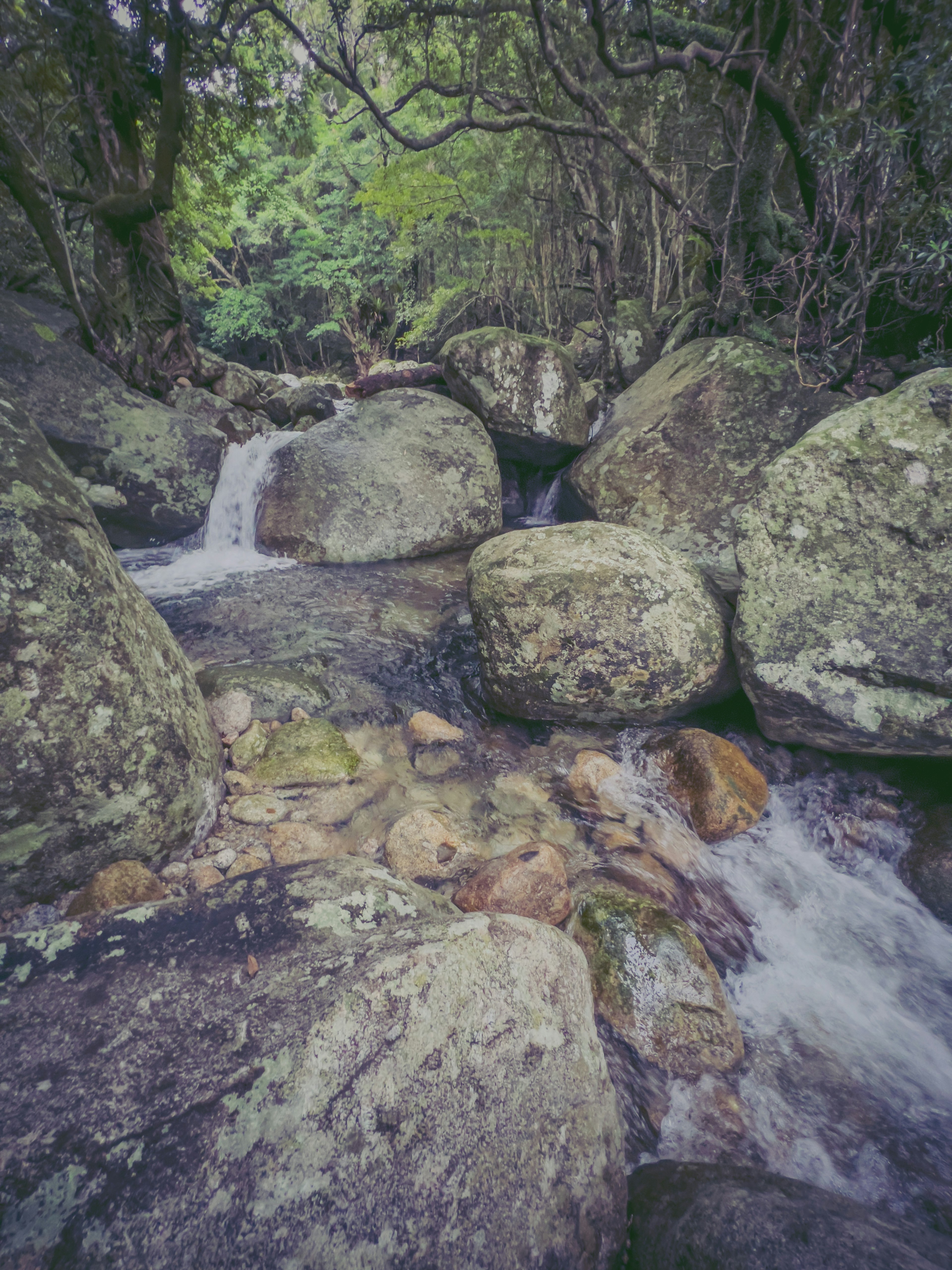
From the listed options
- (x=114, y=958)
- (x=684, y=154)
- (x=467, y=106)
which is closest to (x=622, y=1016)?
(x=114, y=958)

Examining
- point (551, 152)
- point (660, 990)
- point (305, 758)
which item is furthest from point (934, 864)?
point (551, 152)

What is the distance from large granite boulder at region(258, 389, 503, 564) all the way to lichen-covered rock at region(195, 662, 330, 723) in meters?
2.72

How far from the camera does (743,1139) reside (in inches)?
61.9

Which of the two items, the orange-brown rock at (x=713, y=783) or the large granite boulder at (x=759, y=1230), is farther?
the orange-brown rock at (x=713, y=783)

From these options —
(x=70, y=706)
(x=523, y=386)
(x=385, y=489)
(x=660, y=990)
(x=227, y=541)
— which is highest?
(x=523, y=386)

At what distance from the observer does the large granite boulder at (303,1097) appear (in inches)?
35.1

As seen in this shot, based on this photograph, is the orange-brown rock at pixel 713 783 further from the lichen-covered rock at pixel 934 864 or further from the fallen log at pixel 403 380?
the fallen log at pixel 403 380

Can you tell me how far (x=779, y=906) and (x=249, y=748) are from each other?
2744 mm

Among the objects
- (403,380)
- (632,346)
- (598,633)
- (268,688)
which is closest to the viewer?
(598,633)

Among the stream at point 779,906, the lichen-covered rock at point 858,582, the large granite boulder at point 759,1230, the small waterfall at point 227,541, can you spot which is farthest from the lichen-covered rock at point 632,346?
the large granite boulder at point 759,1230

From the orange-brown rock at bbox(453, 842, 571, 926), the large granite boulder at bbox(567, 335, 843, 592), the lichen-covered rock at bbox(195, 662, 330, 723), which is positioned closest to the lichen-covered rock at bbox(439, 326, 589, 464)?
the large granite boulder at bbox(567, 335, 843, 592)

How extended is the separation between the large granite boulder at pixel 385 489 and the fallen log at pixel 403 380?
1.46 m

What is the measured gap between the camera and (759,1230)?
3.48 ft

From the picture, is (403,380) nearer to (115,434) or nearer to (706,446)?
(115,434)
